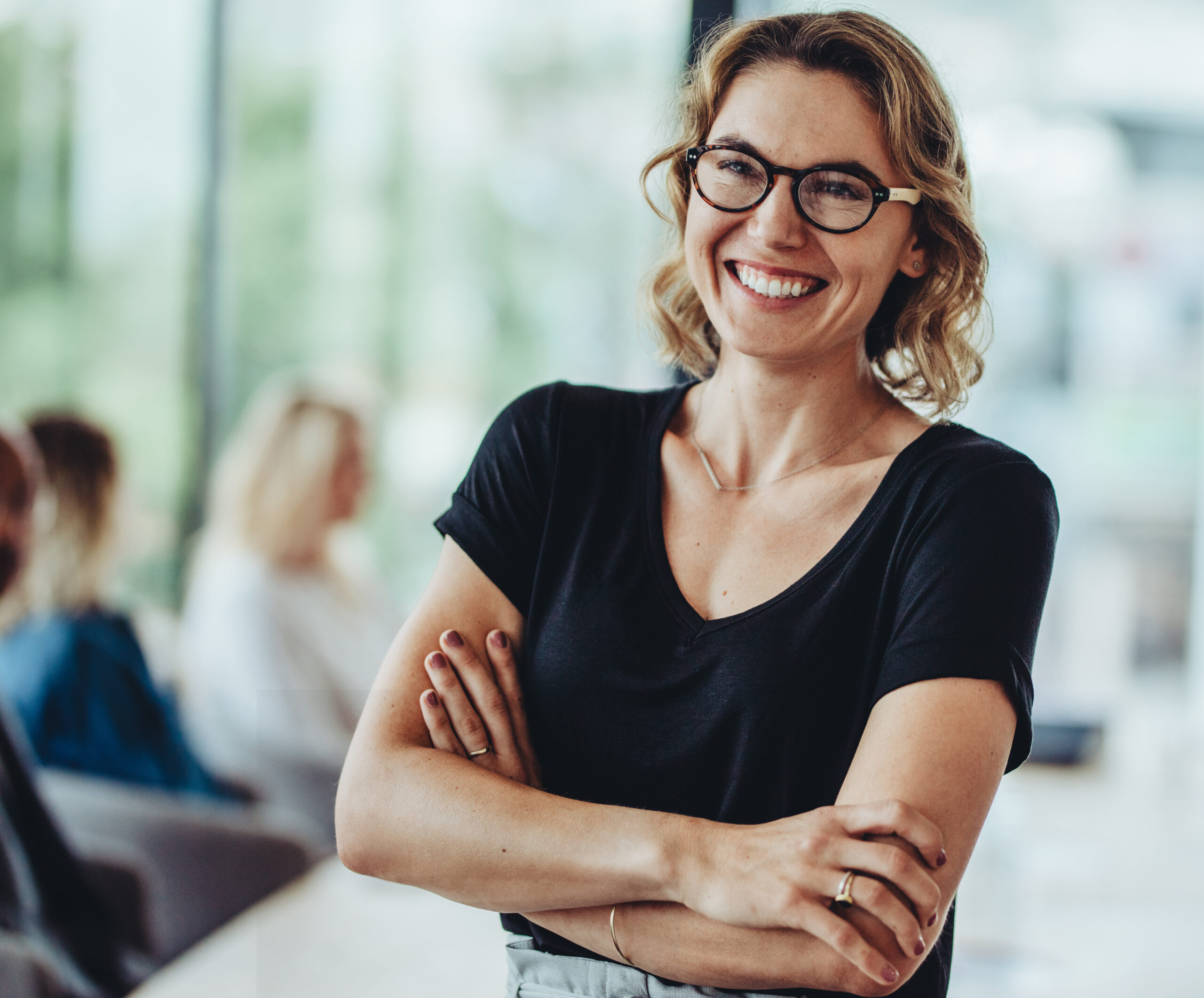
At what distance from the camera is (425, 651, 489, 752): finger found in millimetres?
1283

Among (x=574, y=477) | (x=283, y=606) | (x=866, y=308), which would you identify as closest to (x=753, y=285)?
(x=866, y=308)

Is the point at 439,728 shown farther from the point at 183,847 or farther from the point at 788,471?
the point at 183,847

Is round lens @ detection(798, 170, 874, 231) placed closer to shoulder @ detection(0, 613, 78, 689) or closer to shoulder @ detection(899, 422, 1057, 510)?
shoulder @ detection(899, 422, 1057, 510)

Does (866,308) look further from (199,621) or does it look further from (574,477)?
(199,621)

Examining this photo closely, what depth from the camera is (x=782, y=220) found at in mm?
1238

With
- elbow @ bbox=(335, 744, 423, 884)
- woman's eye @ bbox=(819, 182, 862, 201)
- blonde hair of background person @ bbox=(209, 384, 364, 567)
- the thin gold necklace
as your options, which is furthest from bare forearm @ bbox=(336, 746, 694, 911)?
blonde hair of background person @ bbox=(209, 384, 364, 567)

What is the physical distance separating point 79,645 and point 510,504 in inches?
82.6

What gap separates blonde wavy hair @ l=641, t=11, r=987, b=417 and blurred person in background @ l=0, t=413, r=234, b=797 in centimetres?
213

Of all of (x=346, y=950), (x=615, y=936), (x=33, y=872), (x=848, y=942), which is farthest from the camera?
(x=346, y=950)

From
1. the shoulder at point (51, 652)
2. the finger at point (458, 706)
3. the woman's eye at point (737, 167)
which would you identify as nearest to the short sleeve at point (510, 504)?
the finger at point (458, 706)

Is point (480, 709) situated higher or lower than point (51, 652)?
higher

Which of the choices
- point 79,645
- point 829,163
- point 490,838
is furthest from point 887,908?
point 79,645

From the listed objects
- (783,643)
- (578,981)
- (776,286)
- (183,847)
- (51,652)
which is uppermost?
(776,286)

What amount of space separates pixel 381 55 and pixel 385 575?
2.13 m
